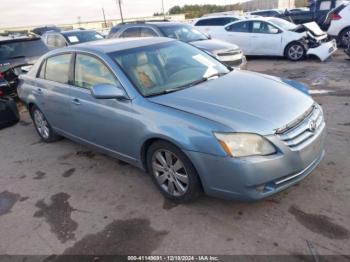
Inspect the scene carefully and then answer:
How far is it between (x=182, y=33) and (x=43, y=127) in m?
5.15

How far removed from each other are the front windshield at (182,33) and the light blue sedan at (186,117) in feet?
15.8

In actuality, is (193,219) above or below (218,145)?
below

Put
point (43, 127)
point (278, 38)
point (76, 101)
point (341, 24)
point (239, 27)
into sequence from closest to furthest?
point (76, 101) → point (43, 127) → point (278, 38) → point (341, 24) → point (239, 27)

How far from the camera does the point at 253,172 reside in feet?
9.05

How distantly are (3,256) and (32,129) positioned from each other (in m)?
3.86

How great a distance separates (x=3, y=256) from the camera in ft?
9.77

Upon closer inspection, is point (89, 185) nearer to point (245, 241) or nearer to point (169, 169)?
point (169, 169)

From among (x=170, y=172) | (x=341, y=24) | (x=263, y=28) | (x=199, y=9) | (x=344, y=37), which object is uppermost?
(x=263, y=28)

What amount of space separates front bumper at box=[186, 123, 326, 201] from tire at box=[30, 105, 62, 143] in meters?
3.23

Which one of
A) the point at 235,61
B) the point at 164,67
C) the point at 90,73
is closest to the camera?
the point at 164,67

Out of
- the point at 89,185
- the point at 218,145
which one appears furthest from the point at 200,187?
the point at 89,185

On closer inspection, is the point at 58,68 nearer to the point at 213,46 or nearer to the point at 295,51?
the point at 213,46

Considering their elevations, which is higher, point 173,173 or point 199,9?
point 173,173

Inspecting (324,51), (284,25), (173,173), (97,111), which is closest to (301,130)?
(173,173)
